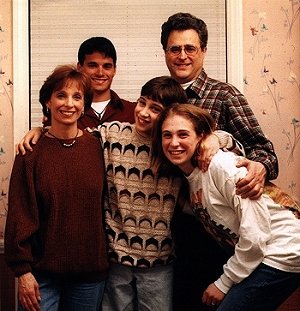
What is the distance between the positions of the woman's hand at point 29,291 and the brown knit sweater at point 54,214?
26mm

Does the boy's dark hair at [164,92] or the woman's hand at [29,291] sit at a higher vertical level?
the boy's dark hair at [164,92]

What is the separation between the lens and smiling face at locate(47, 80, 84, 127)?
1.65 m

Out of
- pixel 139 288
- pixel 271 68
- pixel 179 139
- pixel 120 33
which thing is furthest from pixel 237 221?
pixel 120 33

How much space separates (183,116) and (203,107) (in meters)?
0.28

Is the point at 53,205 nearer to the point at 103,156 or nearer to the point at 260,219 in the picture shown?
the point at 103,156

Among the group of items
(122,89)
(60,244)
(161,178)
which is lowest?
(60,244)

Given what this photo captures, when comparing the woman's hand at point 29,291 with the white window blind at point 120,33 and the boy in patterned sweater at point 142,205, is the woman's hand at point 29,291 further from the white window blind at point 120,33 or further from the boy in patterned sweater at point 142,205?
the white window blind at point 120,33

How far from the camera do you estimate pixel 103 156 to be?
175cm

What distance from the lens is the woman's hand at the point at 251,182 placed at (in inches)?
59.5

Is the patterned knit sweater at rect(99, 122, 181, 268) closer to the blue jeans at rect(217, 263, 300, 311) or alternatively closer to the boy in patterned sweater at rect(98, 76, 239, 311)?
the boy in patterned sweater at rect(98, 76, 239, 311)

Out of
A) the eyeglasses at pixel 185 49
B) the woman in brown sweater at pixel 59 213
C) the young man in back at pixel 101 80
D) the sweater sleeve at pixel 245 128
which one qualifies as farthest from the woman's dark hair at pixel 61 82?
the sweater sleeve at pixel 245 128

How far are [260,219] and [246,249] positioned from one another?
106mm

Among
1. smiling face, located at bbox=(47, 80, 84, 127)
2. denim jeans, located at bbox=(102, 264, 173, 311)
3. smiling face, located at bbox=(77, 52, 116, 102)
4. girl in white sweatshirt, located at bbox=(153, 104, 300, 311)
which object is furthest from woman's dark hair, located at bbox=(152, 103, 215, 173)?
smiling face, located at bbox=(77, 52, 116, 102)

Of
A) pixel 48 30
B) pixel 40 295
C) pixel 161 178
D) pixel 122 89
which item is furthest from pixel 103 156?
pixel 48 30
